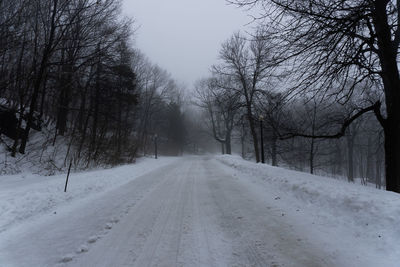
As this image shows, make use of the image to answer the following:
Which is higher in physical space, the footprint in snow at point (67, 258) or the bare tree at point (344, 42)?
the bare tree at point (344, 42)

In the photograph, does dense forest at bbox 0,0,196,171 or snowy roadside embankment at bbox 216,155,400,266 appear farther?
dense forest at bbox 0,0,196,171

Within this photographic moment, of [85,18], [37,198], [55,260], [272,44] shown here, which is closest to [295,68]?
[272,44]

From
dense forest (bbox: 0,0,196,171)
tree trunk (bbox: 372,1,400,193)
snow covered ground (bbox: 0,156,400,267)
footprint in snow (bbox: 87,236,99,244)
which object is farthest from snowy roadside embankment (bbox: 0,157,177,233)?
tree trunk (bbox: 372,1,400,193)

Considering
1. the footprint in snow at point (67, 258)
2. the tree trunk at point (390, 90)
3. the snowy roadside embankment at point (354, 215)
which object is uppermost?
the tree trunk at point (390, 90)

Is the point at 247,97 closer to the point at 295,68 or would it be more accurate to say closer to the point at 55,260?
the point at 295,68

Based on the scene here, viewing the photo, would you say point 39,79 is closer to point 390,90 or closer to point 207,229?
point 207,229

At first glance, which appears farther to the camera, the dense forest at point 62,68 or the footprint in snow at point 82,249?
the dense forest at point 62,68

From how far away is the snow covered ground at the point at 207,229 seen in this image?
294 centimetres

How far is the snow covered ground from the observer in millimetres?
2939

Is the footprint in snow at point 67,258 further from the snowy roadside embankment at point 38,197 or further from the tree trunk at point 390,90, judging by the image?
the tree trunk at point 390,90

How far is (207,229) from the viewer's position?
386cm

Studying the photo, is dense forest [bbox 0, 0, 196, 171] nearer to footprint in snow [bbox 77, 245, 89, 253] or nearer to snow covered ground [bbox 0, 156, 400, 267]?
snow covered ground [bbox 0, 156, 400, 267]

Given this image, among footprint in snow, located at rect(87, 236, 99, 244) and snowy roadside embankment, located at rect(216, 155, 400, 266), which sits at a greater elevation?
snowy roadside embankment, located at rect(216, 155, 400, 266)

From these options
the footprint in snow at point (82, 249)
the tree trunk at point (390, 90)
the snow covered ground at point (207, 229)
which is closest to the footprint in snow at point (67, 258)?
the snow covered ground at point (207, 229)
